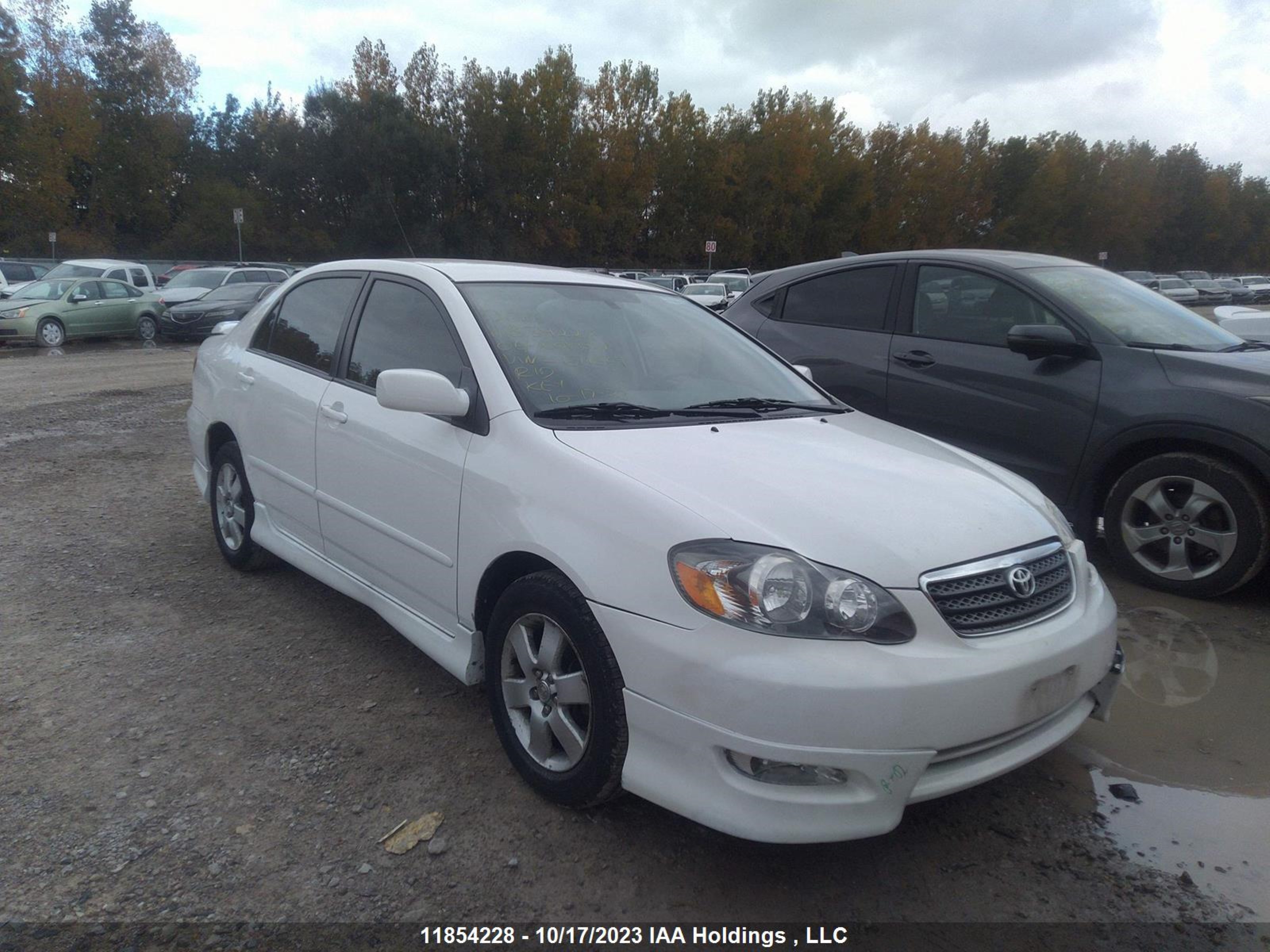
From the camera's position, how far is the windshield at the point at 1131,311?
16.1 feet

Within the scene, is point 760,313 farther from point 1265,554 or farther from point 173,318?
point 173,318

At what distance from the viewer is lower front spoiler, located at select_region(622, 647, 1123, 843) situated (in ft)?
7.34

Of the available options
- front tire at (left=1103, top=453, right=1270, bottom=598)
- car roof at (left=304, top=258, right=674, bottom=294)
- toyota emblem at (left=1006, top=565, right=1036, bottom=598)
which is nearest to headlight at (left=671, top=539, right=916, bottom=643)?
toyota emblem at (left=1006, top=565, right=1036, bottom=598)

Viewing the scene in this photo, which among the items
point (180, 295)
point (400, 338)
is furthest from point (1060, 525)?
point (180, 295)

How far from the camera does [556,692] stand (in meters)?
2.68

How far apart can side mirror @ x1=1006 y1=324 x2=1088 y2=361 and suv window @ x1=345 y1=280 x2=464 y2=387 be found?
3.10m

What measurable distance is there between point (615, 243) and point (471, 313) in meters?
53.1

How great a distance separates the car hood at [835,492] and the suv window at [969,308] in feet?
7.32

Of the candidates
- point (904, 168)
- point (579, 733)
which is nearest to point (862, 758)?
point (579, 733)

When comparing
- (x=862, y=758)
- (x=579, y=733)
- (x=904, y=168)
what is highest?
(x=904, y=168)

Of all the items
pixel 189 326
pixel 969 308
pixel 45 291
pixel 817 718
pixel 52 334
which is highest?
pixel 969 308

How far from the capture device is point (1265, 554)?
14.0ft

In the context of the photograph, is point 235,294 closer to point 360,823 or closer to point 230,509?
point 230,509

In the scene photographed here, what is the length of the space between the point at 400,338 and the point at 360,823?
1.86 meters
